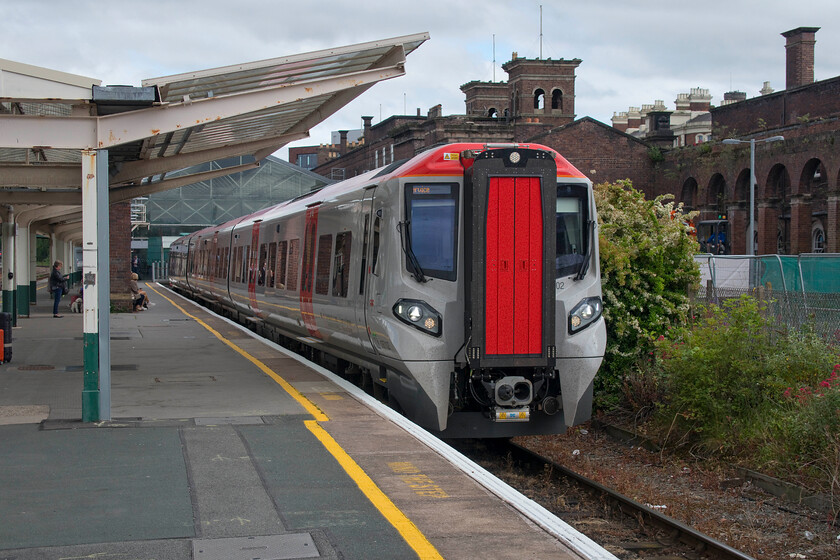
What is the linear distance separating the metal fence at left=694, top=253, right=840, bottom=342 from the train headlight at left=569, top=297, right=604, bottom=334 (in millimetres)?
3724

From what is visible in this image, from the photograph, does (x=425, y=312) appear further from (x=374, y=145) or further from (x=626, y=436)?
(x=374, y=145)

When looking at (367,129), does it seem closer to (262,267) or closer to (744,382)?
(262,267)

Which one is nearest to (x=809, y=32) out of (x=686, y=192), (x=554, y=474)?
(x=686, y=192)

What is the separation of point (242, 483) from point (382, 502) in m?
1.15

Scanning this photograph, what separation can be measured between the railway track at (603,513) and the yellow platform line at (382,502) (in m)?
1.86

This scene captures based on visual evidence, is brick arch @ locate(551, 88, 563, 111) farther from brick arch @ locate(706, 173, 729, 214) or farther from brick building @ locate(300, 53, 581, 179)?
brick arch @ locate(706, 173, 729, 214)

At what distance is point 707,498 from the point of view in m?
9.19

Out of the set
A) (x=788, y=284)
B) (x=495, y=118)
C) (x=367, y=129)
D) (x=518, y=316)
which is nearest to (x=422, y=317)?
(x=518, y=316)

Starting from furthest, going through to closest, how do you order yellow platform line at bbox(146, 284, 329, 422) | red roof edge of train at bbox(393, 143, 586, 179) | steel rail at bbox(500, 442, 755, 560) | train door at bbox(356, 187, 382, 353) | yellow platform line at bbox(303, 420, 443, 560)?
train door at bbox(356, 187, 382, 353)
yellow platform line at bbox(146, 284, 329, 422)
red roof edge of train at bbox(393, 143, 586, 179)
steel rail at bbox(500, 442, 755, 560)
yellow platform line at bbox(303, 420, 443, 560)

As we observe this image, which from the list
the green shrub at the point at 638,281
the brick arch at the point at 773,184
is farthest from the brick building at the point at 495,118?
the green shrub at the point at 638,281

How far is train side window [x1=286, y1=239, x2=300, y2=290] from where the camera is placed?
1559 centimetres

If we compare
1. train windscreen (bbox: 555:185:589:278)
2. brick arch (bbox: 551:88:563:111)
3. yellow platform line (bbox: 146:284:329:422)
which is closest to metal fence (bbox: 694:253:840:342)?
train windscreen (bbox: 555:185:589:278)

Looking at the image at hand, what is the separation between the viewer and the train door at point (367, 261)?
10367mm

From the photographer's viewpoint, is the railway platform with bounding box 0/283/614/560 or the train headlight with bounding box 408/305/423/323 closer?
the railway platform with bounding box 0/283/614/560
